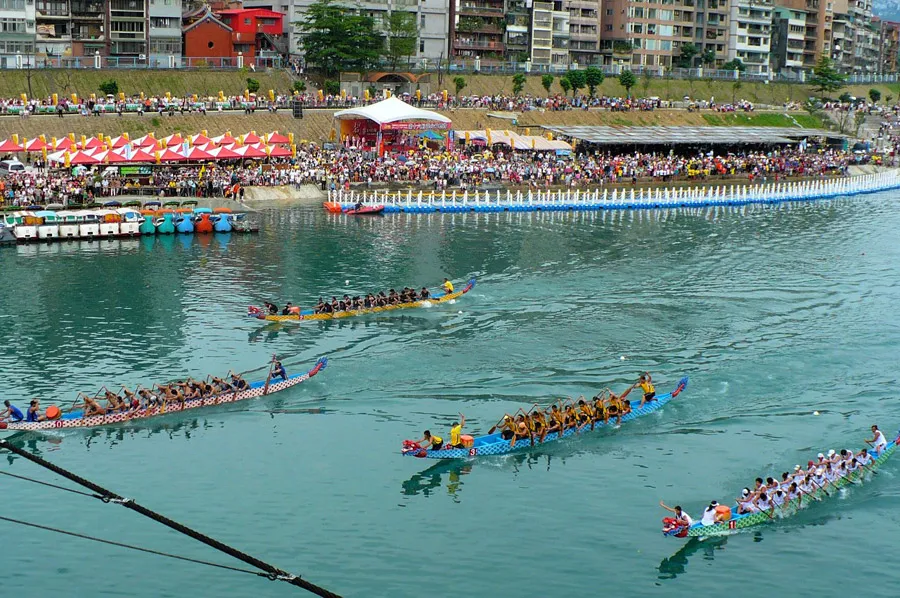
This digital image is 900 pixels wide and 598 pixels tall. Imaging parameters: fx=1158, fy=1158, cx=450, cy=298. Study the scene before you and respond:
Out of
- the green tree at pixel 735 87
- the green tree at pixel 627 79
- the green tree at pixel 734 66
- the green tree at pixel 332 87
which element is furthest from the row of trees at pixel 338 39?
the green tree at pixel 734 66

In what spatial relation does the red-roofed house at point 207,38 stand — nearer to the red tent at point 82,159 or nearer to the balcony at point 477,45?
the balcony at point 477,45

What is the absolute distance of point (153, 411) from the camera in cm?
4628

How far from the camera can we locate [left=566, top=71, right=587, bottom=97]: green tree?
14100 centimetres

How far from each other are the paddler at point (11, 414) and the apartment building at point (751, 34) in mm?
154056

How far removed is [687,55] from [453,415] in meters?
135

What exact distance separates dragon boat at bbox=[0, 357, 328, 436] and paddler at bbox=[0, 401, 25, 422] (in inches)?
6.6

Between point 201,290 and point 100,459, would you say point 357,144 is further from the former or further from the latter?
point 100,459

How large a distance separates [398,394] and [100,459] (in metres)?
12.7

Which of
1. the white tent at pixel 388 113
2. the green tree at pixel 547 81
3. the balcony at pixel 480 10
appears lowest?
the white tent at pixel 388 113

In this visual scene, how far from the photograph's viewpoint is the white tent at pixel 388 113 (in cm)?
10562

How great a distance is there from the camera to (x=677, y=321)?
61469mm

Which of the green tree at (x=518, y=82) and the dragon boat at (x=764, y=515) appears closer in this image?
the dragon boat at (x=764, y=515)

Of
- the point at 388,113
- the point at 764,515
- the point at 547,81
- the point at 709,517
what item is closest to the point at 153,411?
the point at 709,517

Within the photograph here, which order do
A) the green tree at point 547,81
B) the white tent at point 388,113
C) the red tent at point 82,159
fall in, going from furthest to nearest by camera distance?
1. the green tree at point 547,81
2. the white tent at point 388,113
3. the red tent at point 82,159
